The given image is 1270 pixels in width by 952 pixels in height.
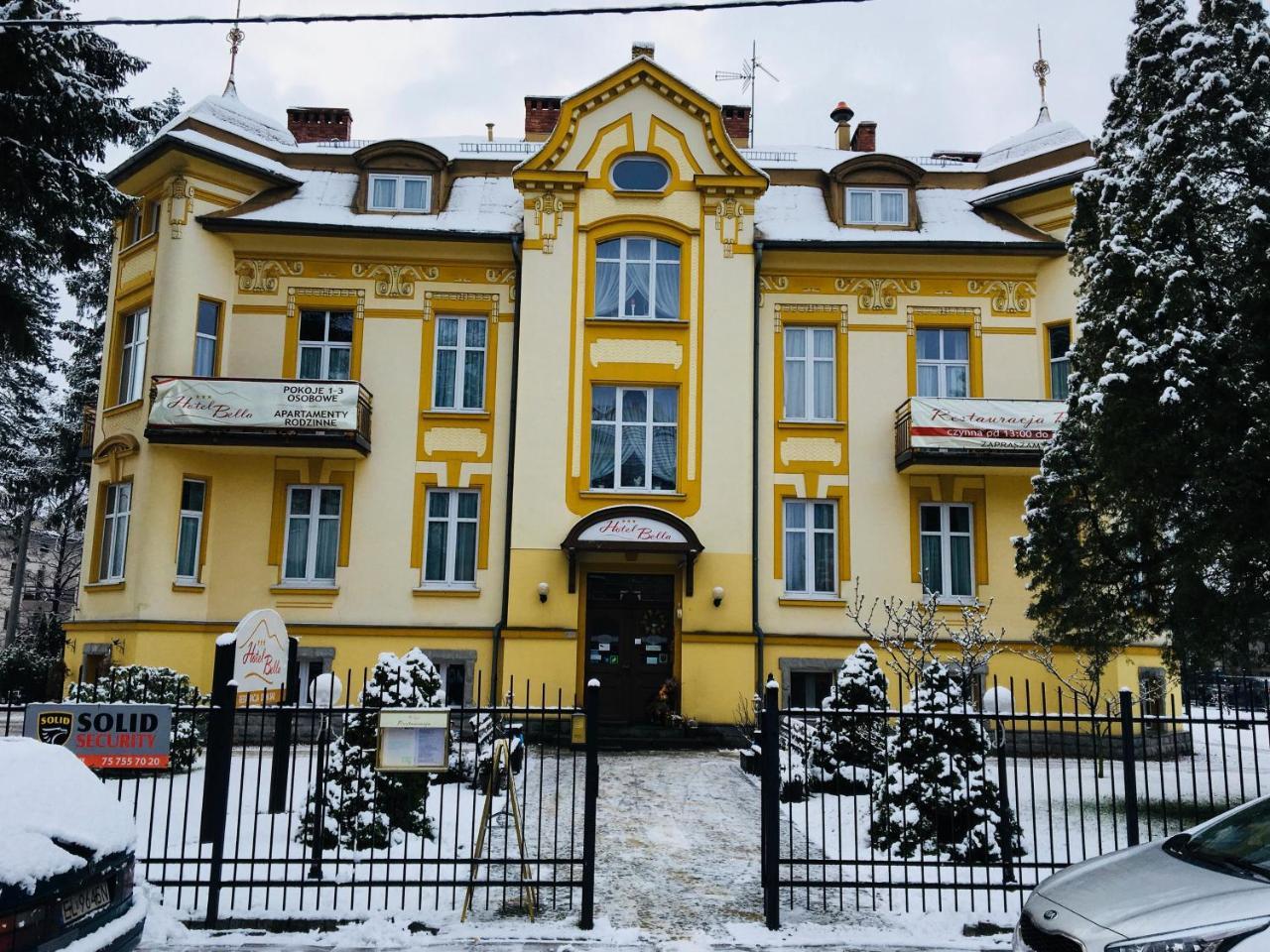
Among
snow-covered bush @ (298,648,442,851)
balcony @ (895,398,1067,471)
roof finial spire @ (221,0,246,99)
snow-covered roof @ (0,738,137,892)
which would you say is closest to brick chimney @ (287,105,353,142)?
roof finial spire @ (221,0,246,99)

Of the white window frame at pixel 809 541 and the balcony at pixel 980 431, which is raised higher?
the balcony at pixel 980 431

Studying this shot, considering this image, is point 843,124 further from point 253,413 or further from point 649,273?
point 253,413

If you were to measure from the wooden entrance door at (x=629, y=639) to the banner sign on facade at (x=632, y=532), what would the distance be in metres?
1.48

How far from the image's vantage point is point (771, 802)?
26.1 ft

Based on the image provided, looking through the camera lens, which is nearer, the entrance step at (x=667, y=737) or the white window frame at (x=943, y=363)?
the entrance step at (x=667, y=737)

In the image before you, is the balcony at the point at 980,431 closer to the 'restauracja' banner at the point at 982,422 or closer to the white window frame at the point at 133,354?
the 'restauracja' banner at the point at 982,422

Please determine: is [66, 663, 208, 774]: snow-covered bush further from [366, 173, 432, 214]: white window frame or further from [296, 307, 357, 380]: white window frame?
[366, 173, 432, 214]: white window frame

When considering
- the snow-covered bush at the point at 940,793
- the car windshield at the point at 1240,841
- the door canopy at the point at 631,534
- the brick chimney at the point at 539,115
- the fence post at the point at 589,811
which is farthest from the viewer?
the brick chimney at the point at 539,115

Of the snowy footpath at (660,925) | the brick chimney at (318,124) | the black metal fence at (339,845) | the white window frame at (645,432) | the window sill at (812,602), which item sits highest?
the brick chimney at (318,124)

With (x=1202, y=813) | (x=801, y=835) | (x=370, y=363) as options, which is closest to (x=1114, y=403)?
(x=1202, y=813)

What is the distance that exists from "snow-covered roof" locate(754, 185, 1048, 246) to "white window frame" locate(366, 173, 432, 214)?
731 cm

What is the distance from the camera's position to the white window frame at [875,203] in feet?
72.9

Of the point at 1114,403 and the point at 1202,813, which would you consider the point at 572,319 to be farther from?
the point at 1202,813

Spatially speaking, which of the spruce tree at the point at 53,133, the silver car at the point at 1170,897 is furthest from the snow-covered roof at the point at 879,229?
the silver car at the point at 1170,897
